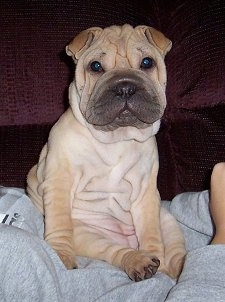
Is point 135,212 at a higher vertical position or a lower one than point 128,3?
lower

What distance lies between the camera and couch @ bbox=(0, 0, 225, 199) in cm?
134

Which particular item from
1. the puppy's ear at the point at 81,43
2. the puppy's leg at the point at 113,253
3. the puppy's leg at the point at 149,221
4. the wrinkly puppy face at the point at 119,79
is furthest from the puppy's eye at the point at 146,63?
the puppy's leg at the point at 113,253

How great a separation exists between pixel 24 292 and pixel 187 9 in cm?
85

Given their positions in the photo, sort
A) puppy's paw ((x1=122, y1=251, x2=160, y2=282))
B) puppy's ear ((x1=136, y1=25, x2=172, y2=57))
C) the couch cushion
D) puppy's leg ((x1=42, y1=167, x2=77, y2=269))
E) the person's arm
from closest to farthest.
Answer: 1. the person's arm
2. puppy's paw ((x1=122, y1=251, x2=160, y2=282))
3. puppy's leg ((x1=42, y1=167, x2=77, y2=269))
4. puppy's ear ((x1=136, y1=25, x2=172, y2=57))
5. the couch cushion

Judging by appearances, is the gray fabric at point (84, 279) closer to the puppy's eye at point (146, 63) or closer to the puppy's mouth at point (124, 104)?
the puppy's mouth at point (124, 104)

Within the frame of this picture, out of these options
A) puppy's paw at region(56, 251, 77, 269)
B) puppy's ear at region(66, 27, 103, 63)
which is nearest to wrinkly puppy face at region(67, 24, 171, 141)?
puppy's ear at region(66, 27, 103, 63)

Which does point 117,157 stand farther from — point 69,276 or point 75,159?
point 69,276

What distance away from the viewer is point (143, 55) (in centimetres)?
114

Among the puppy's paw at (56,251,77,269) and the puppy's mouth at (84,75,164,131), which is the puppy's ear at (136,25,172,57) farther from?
the puppy's paw at (56,251,77,269)

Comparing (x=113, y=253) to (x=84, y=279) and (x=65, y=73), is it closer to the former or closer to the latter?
(x=84, y=279)

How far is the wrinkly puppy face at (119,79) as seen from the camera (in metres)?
1.07

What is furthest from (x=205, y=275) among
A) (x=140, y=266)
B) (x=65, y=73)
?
(x=65, y=73)

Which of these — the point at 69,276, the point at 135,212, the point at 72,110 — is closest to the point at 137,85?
the point at 72,110

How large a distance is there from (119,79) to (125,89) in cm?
2
